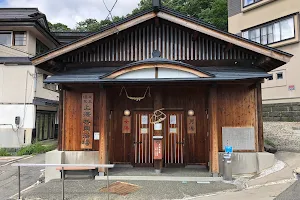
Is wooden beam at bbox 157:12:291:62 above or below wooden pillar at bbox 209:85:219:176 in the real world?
above

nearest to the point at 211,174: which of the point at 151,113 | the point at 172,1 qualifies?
the point at 151,113

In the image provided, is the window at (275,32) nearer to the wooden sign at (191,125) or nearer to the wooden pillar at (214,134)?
the wooden sign at (191,125)

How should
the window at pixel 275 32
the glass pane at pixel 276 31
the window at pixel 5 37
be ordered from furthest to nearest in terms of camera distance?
1. the window at pixel 5 37
2. the glass pane at pixel 276 31
3. the window at pixel 275 32

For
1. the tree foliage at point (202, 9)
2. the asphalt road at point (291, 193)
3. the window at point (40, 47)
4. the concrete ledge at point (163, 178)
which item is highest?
the tree foliage at point (202, 9)

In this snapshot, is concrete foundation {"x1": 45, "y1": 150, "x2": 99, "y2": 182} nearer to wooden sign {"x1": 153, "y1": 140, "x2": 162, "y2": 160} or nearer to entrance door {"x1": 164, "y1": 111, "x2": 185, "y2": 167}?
wooden sign {"x1": 153, "y1": 140, "x2": 162, "y2": 160}

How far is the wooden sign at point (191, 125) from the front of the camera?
9.84 meters

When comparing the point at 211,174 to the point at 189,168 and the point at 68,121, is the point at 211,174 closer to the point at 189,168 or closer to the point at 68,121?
the point at 189,168

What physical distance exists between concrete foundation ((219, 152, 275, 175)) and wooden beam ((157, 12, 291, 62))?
323cm

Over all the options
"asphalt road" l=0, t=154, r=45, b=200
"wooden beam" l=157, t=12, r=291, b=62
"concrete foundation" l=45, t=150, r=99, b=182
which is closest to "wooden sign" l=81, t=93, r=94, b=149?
"concrete foundation" l=45, t=150, r=99, b=182

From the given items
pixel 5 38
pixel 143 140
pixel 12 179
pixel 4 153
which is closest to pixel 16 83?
pixel 5 38

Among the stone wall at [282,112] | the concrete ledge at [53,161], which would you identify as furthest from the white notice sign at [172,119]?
the stone wall at [282,112]

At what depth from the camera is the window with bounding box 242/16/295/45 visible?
16.6m

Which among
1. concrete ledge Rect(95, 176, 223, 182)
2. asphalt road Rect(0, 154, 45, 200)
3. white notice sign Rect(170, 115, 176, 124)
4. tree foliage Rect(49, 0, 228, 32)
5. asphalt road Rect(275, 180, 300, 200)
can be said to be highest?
tree foliage Rect(49, 0, 228, 32)

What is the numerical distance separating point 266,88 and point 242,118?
10.3m
